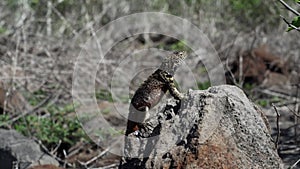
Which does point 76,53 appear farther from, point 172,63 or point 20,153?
point 172,63

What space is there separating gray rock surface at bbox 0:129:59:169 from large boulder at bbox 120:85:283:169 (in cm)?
250

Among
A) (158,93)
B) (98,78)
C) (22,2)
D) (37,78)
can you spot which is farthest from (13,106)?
(158,93)

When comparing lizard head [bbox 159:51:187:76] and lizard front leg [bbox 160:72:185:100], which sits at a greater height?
lizard head [bbox 159:51:187:76]

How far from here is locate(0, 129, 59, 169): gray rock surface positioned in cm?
624

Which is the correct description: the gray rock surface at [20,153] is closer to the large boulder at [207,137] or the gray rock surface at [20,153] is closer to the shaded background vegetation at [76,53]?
the shaded background vegetation at [76,53]

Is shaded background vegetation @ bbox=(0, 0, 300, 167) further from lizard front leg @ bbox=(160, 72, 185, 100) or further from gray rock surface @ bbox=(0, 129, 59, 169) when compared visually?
lizard front leg @ bbox=(160, 72, 185, 100)

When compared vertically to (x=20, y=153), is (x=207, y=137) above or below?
above

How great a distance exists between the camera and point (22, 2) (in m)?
12.2

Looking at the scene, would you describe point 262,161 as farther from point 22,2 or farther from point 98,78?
point 22,2

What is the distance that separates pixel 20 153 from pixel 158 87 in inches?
117

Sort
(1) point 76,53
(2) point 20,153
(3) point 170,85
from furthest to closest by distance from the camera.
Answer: (1) point 76,53, (2) point 20,153, (3) point 170,85

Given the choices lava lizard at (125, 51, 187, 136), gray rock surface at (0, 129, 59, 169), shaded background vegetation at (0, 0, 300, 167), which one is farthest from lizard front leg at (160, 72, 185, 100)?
gray rock surface at (0, 129, 59, 169)

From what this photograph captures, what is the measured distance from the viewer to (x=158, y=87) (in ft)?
12.9

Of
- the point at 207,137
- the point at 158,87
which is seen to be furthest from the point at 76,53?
the point at 207,137
